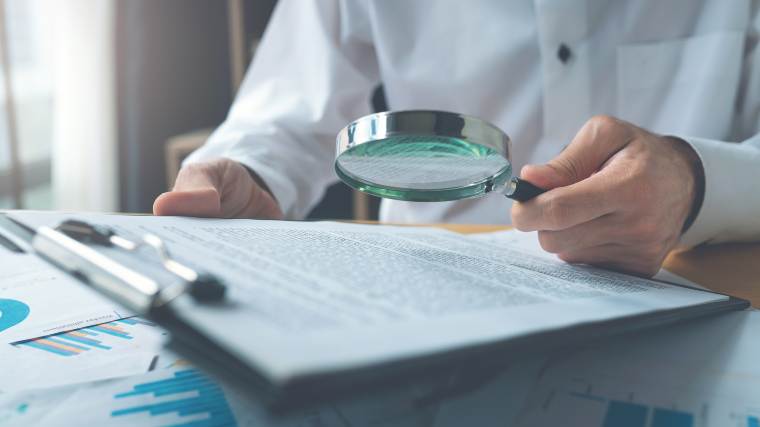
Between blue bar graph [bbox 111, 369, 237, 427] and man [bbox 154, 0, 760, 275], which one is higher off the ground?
man [bbox 154, 0, 760, 275]

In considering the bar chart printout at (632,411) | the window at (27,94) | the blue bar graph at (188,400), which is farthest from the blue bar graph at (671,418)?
the window at (27,94)

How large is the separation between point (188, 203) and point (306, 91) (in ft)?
1.86

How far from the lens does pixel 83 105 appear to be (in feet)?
5.86

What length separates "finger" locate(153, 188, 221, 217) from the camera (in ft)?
1.72

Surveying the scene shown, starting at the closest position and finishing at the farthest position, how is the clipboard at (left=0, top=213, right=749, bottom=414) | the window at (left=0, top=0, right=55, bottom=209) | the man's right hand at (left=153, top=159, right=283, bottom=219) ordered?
the clipboard at (left=0, top=213, right=749, bottom=414), the man's right hand at (left=153, top=159, right=283, bottom=219), the window at (left=0, top=0, right=55, bottom=209)

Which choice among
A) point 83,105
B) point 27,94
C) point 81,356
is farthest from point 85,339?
point 27,94

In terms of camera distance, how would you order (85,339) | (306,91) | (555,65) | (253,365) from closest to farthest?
(253,365), (85,339), (555,65), (306,91)

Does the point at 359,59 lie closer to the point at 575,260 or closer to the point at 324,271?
the point at 575,260

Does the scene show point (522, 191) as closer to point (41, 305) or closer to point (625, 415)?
point (625, 415)

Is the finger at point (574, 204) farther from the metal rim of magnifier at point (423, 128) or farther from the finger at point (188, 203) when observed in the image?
the finger at point (188, 203)

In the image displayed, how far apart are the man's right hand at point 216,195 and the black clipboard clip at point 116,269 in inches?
6.4

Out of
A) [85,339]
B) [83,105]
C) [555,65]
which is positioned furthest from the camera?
[83,105]

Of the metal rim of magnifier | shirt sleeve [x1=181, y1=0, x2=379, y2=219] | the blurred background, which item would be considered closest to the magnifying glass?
the metal rim of magnifier

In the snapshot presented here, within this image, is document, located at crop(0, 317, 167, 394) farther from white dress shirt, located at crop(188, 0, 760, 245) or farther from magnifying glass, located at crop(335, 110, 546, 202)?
white dress shirt, located at crop(188, 0, 760, 245)
